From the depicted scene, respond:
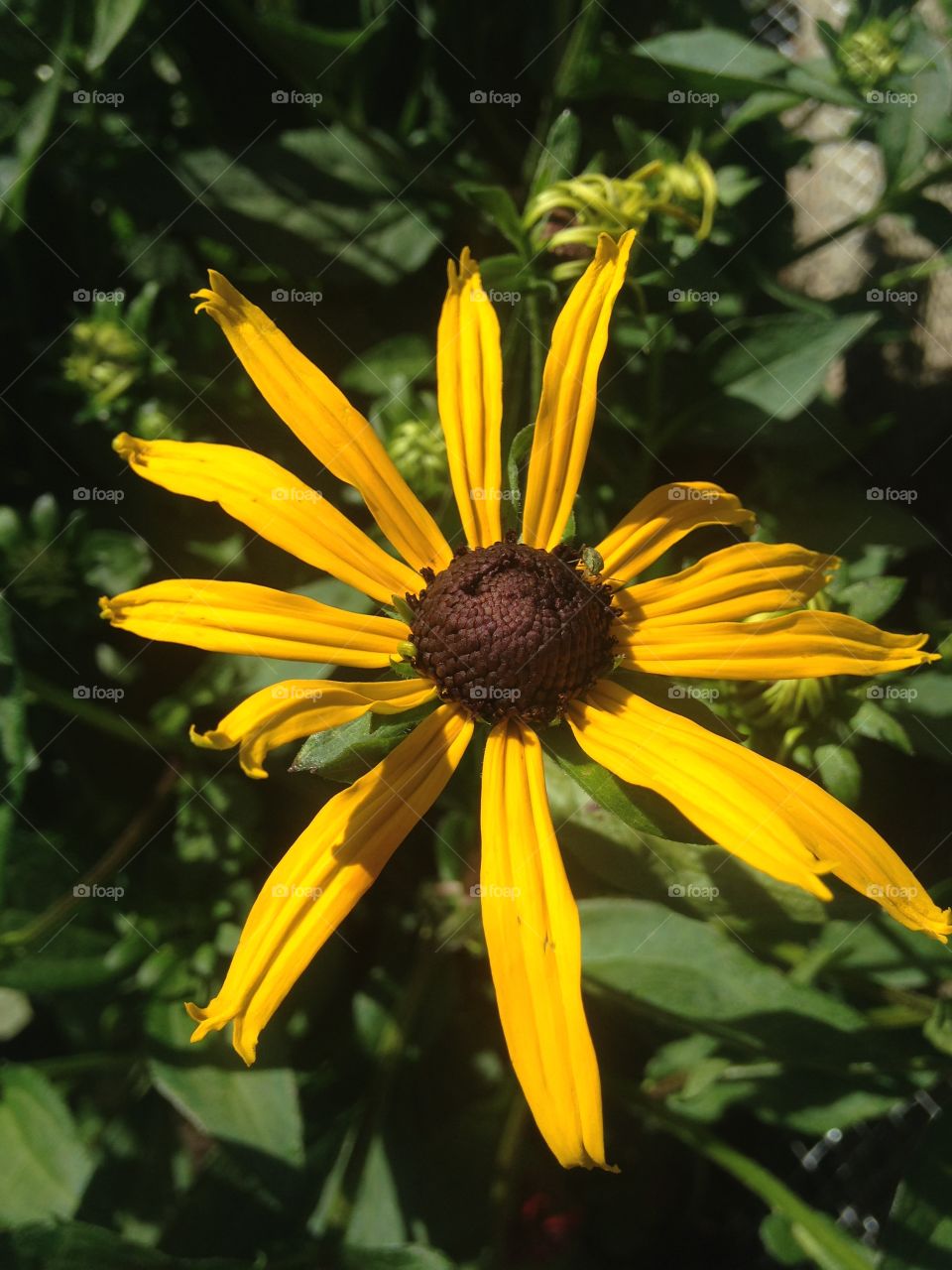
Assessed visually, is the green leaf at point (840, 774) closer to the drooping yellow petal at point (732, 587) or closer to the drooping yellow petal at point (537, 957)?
the drooping yellow petal at point (732, 587)

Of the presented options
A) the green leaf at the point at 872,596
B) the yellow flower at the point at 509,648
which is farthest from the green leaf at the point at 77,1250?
the green leaf at the point at 872,596

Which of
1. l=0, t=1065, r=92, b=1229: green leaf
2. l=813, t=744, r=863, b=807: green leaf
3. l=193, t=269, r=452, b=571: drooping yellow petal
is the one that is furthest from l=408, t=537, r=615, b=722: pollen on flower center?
l=0, t=1065, r=92, b=1229: green leaf

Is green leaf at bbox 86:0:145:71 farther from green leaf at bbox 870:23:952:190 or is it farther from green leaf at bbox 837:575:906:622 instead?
green leaf at bbox 837:575:906:622

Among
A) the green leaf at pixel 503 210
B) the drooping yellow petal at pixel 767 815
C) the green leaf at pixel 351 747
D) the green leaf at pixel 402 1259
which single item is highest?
the green leaf at pixel 503 210

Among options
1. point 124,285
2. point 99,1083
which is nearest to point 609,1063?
point 99,1083

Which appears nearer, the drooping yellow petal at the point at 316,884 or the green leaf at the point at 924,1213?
the drooping yellow petal at the point at 316,884

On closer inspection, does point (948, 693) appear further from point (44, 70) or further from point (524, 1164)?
point (44, 70)
